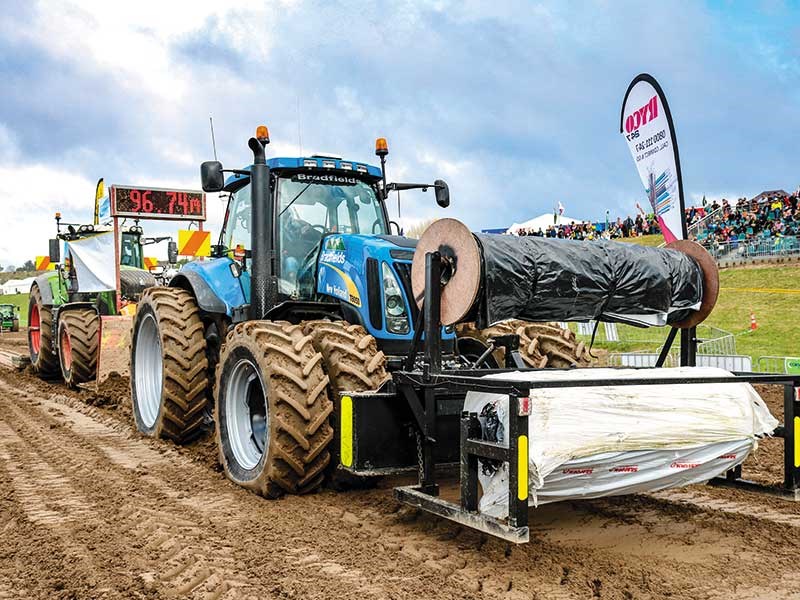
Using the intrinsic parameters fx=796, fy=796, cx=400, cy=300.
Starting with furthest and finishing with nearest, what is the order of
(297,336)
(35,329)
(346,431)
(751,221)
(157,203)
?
(751,221) → (35,329) → (157,203) → (297,336) → (346,431)

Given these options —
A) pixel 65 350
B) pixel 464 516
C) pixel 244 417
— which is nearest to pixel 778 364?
pixel 244 417

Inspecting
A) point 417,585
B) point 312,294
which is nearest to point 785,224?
point 312,294

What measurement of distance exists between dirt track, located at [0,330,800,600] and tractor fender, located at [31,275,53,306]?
25.2ft

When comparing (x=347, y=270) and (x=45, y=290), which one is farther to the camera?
(x=45, y=290)

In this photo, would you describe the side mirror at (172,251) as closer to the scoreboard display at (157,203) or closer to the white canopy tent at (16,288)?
the scoreboard display at (157,203)

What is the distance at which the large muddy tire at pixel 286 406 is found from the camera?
5191mm

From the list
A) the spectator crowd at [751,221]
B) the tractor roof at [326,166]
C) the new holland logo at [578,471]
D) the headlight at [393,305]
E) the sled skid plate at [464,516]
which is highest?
the spectator crowd at [751,221]

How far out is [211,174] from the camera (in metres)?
6.42

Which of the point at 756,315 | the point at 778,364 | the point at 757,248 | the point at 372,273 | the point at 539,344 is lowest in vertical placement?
the point at 778,364

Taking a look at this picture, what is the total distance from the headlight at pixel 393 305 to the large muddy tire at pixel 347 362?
0.43m

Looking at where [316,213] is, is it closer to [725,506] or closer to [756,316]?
[725,506]

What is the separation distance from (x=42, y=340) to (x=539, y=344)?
9670 mm

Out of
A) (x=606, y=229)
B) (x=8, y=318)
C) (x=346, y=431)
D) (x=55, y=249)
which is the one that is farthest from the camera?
(x=606, y=229)

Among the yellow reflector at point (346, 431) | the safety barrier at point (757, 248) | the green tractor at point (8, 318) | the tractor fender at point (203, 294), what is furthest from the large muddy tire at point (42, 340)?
the safety barrier at point (757, 248)
